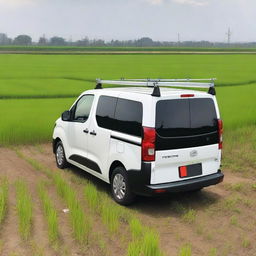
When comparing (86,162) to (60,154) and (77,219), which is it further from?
(77,219)

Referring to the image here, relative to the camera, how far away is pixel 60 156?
328 inches

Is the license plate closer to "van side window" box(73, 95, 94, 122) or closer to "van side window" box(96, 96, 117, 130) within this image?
"van side window" box(96, 96, 117, 130)

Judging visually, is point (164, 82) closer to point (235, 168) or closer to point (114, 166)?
point (114, 166)

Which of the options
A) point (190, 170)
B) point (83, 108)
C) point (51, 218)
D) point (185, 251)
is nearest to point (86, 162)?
point (83, 108)

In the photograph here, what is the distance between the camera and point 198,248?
4.61 metres

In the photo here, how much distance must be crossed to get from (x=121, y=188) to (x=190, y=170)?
117 centimetres

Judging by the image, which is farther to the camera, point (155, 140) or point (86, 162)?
point (86, 162)

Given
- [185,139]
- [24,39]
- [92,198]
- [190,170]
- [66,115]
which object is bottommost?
[92,198]

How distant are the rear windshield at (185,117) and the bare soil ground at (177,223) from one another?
4.13ft

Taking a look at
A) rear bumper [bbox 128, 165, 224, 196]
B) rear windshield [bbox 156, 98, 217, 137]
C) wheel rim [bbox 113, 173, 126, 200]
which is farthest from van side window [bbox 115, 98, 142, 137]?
wheel rim [bbox 113, 173, 126, 200]

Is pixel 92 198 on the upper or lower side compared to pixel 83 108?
lower

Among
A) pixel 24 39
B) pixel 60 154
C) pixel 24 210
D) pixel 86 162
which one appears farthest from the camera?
pixel 24 39

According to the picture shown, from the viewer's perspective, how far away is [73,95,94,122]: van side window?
7250 millimetres

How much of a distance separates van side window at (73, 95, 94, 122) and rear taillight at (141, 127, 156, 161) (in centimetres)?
199
